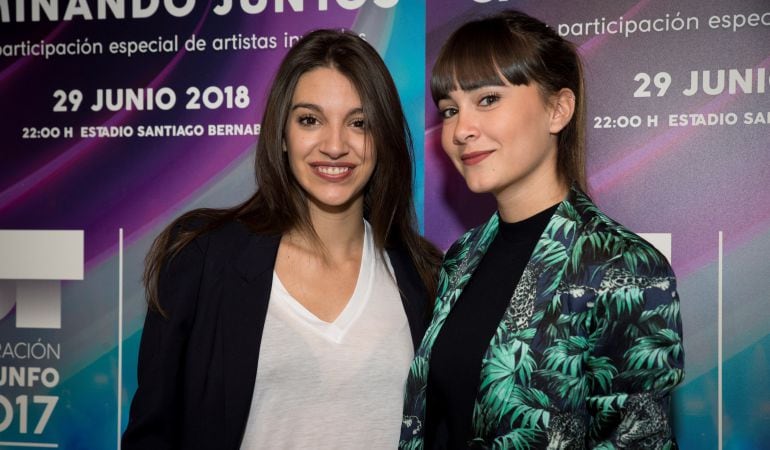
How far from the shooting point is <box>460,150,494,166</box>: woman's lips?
4.99ft

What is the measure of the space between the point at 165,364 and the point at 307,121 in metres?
0.69

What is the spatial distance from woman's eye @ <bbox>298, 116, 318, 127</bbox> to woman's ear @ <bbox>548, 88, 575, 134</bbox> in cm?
60

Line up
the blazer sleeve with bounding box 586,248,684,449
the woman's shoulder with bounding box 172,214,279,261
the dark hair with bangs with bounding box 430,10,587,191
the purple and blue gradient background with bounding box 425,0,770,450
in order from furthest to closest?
the purple and blue gradient background with bounding box 425,0,770,450 → the woman's shoulder with bounding box 172,214,279,261 → the dark hair with bangs with bounding box 430,10,587,191 → the blazer sleeve with bounding box 586,248,684,449

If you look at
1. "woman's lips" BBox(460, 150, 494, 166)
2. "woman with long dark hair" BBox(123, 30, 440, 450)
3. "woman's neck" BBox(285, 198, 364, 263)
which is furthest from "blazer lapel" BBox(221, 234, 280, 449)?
"woman's lips" BBox(460, 150, 494, 166)

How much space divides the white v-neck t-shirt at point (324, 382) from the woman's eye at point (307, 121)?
1.32 feet

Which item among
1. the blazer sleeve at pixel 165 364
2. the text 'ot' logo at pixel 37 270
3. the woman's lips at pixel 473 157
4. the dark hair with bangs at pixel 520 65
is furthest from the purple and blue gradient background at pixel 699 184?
the text 'ot' logo at pixel 37 270

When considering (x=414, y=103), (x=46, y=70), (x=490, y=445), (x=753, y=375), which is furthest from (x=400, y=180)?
(x=46, y=70)

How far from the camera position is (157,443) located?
5.31ft

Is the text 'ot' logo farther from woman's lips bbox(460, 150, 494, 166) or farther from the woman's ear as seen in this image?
the woman's ear

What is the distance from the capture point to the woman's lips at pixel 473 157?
4.99 feet

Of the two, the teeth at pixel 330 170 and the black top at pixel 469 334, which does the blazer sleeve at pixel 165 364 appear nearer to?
the teeth at pixel 330 170

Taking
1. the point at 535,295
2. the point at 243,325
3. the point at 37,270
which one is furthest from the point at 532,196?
the point at 37,270

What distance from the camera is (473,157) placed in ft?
5.07

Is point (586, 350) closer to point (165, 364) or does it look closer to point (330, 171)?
point (330, 171)
